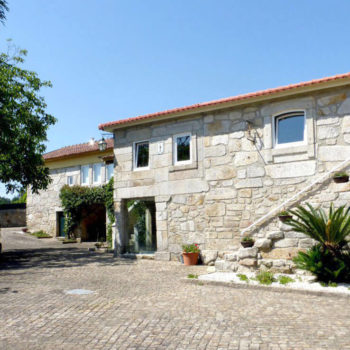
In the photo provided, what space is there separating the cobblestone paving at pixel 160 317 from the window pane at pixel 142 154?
5.10 meters

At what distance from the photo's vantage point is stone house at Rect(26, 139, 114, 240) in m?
20.6

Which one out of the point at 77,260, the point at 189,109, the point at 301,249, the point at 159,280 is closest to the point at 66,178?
the point at 77,260

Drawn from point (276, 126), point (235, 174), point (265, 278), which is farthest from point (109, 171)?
point (265, 278)

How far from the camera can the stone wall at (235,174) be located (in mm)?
8992

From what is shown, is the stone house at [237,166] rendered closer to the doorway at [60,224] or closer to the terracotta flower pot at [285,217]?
the terracotta flower pot at [285,217]

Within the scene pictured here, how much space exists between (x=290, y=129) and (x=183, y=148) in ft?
11.1

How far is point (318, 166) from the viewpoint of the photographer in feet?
30.7

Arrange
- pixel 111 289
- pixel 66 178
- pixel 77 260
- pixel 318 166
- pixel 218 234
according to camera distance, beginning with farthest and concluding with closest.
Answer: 1. pixel 66 178
2. pixel 77 260
3. pixel 218 234
4. pixel 318 166
5. pixel 111 289

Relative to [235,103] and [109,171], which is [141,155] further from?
[109,171]

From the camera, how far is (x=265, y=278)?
7.54 m

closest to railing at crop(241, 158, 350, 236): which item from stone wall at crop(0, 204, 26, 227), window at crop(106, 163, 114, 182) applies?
window at crop(106, 163, 114, 182)

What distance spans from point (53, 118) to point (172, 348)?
1196 centimetres

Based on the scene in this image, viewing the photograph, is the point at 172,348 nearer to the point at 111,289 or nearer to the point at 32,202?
the point at 111,289

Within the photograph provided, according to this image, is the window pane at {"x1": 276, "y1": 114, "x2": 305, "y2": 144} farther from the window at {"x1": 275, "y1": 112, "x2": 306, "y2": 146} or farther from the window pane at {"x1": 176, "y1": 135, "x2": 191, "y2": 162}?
the window pane at {"x1": 176, "y1": 135, "x2": 191, "y2": 162}
